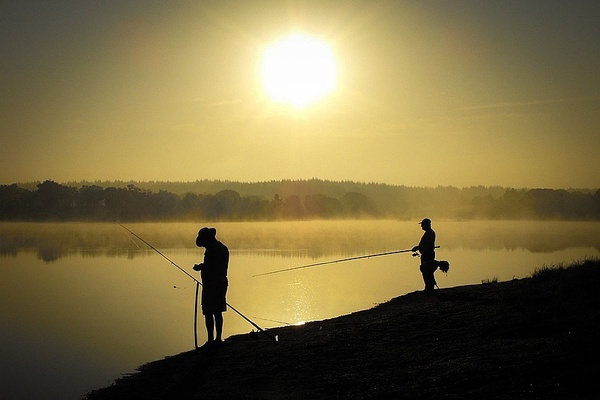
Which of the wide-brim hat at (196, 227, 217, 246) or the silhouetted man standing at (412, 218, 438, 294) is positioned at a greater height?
the wide-brim hat at (196, 227, 217, 246)

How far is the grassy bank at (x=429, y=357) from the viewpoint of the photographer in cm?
837

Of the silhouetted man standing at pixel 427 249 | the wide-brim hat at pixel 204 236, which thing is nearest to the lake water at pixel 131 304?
the wide-brim hat at pixel 204 236

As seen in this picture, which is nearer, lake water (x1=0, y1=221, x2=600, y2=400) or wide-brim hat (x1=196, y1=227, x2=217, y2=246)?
wide-brim hat (x1=196, y1=227, x2=217, y2=246)

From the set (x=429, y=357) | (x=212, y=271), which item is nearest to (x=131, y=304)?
(x=212, y=271)

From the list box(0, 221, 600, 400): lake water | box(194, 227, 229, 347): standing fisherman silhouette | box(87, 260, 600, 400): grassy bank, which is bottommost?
box(0, 221, 600, 400): lake water

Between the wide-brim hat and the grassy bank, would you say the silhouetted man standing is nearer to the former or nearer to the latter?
the grassy bank

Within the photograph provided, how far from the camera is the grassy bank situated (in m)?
8.37

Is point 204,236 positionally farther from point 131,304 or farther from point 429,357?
point 131,304

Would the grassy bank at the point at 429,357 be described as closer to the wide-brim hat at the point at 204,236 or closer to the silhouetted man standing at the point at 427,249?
the silhouetted man standing at the point at 427,249

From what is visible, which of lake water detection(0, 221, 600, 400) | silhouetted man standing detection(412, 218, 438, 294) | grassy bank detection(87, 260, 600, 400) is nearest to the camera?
grassy bank detection(87, 260, 600, 400)

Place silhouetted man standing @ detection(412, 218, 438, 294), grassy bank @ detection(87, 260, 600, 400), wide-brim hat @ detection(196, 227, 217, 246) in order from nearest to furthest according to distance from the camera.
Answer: grassy bank @ detection(87, 260, 600, 400) → wide-brim hat @ detection(196, 227, 217, 246) → silhouetted man standing @ detection(412, 218, 438, 294)

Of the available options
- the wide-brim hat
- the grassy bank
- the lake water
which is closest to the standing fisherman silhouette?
the wide-brim hat

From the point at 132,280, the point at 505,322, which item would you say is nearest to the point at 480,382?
the point at 505,322

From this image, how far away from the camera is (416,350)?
10750 mm
